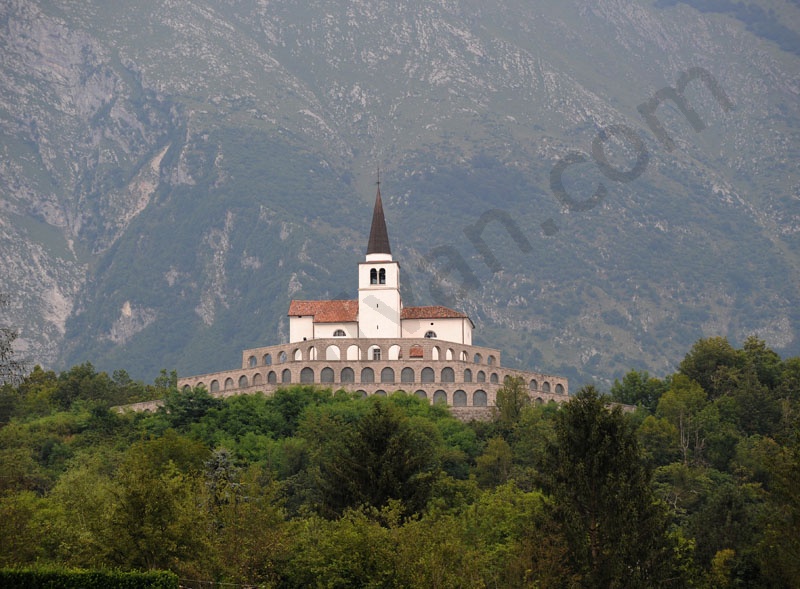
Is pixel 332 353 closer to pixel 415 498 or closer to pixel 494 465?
pixel 494 465

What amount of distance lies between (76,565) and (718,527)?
30.2m

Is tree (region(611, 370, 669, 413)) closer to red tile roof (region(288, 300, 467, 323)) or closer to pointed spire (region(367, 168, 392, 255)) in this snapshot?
red tile roof (region(288, 300, 467, 323))

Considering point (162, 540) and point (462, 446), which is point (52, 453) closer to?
point (462, 446)

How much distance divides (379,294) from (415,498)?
48.7 meters

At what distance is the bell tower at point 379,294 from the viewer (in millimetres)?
112125

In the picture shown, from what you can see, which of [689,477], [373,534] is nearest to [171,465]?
[373,534]

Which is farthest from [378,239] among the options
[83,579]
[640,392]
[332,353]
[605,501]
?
[83,579]

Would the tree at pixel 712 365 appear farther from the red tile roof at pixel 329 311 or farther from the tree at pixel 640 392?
the red tile roof at pixel 329 311

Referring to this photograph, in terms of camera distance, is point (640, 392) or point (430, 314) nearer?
point (430, 314)

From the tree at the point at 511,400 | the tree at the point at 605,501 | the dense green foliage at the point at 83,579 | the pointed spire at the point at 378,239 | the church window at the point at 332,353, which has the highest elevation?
the pointed spire at the point at 378,239

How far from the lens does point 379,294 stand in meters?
114

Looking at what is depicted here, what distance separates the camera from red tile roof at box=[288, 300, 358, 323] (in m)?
112

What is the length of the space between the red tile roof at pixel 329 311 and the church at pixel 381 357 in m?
0.03

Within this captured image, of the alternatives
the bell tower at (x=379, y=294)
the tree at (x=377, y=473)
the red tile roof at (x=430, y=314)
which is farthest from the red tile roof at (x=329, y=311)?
the tree at (x=377, y=473)
